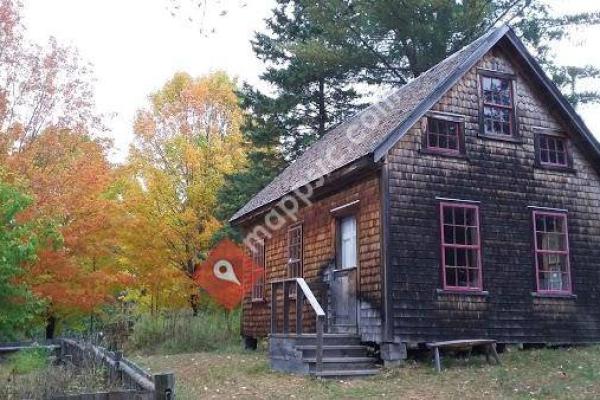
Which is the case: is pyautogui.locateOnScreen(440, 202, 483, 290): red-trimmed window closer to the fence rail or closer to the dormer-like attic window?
the dormer-like attic window

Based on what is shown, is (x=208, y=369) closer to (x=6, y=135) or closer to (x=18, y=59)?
(x=6, y=135)

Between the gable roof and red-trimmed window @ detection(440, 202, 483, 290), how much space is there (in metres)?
1.91

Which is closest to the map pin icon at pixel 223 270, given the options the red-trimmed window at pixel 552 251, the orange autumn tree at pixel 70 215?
the orange autumn tree at pixel 70 215

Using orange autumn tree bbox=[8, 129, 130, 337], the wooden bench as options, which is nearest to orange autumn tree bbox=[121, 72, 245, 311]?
orange autumn tree bbox=[8, 129, 130, 337]

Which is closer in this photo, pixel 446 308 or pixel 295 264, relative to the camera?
pixel 446 308

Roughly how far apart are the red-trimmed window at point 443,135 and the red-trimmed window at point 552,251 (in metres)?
2.37

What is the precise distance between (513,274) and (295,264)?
537 centimetres

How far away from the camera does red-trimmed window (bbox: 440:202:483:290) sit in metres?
12.9

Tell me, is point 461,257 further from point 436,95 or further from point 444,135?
point 436,95

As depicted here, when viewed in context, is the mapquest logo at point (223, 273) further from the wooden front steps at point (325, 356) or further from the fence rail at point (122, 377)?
the wooden front steps at point (325, 356)

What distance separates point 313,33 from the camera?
28203mm

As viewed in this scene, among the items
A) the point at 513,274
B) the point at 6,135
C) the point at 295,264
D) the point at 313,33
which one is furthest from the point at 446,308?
the point at 313,33

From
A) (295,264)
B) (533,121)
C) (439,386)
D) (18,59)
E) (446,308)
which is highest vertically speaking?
(18,59)

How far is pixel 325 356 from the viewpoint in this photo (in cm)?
1201
